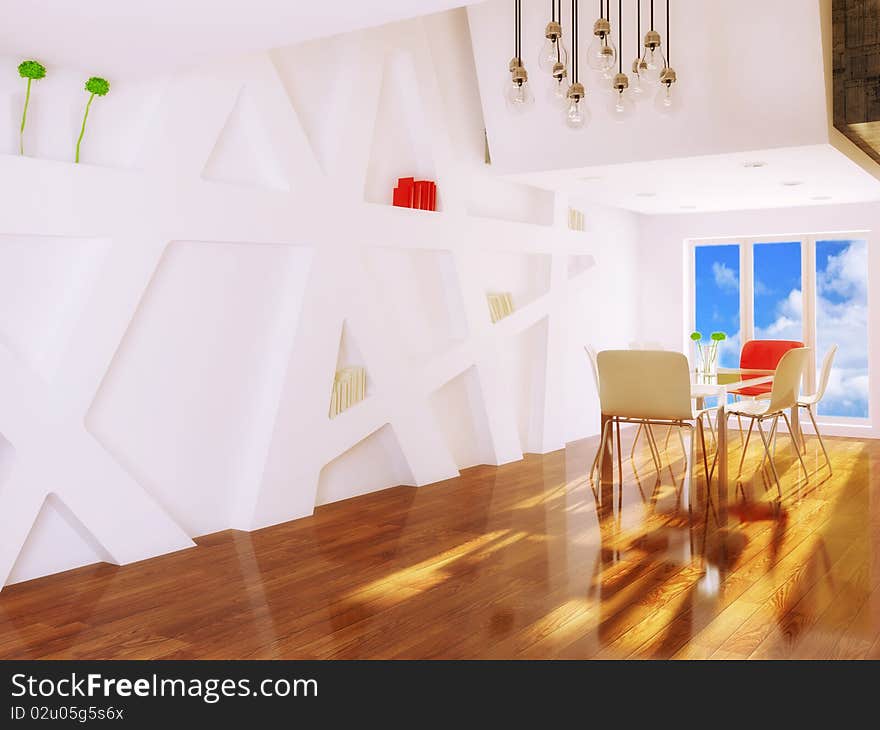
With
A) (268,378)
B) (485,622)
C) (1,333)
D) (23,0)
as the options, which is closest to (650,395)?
(268,378)

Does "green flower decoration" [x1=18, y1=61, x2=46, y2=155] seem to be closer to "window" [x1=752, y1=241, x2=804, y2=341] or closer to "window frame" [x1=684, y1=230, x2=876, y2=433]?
"window frame" [x1=684, y1=230, x2=876, y2=433]

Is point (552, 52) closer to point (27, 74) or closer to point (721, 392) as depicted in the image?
point (27, 74)

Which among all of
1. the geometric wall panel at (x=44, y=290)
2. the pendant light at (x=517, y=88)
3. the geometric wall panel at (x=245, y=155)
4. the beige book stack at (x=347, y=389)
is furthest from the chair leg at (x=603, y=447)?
the geometric wall panel at (x=44, y=290)

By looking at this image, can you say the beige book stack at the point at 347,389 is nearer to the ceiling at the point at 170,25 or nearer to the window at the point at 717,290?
the ceiling at the point at 170,25

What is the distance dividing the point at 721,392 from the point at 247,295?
117 inches

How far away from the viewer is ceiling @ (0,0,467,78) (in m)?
3.16

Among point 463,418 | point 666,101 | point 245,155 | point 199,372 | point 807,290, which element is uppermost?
point 666,101

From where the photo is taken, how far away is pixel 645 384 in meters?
5.60

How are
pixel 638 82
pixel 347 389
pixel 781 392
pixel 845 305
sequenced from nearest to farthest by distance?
pixel 638 82
pixel 347 389
pixel 781 392
pixel 845 305

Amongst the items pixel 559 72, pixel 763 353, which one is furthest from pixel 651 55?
pixel 763 353

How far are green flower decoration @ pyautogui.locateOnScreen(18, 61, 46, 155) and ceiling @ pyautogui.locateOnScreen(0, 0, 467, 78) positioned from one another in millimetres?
42

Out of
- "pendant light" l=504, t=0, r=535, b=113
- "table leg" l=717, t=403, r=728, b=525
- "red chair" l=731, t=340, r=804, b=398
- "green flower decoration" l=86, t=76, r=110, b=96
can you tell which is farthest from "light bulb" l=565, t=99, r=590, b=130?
"red chair" l=731, t=340, r=804, b=398

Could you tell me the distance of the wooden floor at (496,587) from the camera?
3.12m
